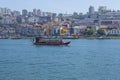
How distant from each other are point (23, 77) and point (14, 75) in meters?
0.48

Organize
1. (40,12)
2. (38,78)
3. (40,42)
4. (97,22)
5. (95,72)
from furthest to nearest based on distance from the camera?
(40,12), (97,22), (40,42), (95,72), (38,78)

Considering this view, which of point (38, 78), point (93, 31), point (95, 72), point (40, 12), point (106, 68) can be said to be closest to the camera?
point (38, 78)

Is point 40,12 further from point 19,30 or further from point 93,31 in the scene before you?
point 93,31

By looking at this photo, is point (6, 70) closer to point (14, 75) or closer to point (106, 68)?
point (14, 75)

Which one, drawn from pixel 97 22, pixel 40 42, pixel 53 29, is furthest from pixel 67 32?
pixel 40 42

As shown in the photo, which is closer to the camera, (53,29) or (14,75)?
(14,75)

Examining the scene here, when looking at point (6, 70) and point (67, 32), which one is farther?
point (67, 32)

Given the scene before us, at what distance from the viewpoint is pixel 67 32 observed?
6762cm

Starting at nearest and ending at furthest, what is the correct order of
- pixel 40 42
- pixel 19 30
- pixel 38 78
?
1. pixel 38 78
2. pixel 40 42
3. pixel 19 30

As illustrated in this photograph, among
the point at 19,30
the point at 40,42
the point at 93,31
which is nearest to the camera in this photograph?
the point at 40,42

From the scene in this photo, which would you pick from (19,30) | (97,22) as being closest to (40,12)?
(97,22)

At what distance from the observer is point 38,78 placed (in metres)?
12.1

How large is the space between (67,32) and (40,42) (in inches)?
1298

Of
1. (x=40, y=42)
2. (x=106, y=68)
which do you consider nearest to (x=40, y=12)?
(x=40, y=42)
